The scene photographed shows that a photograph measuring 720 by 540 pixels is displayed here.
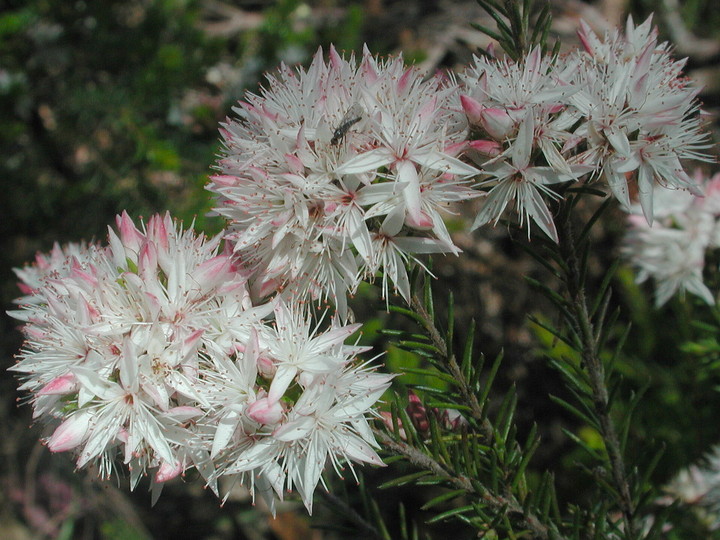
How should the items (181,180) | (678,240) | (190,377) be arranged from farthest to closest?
(181,180) < (678,240) < (190,377)

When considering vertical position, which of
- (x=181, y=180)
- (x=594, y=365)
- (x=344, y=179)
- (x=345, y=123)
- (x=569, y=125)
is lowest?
(x=181, y=180)

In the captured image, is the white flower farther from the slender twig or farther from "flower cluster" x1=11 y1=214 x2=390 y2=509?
"flower cluster" x1=11 y1=214 x2=390 y2=509

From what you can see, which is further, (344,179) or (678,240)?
(678,240)

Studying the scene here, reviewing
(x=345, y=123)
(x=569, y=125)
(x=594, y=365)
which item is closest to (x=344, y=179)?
(x=345, y=123)

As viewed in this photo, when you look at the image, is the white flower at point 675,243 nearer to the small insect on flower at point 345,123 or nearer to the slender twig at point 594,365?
the slender twig at point 594,365

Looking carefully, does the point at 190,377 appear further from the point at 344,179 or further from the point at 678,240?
the point at 678,240
